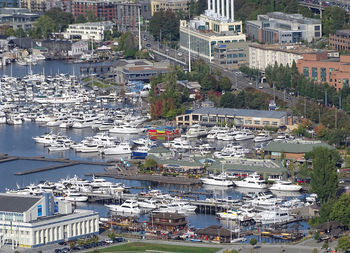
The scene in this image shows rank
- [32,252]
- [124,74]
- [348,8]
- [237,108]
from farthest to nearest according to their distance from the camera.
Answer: [348,8], [124,74], [237,108], [32,252]

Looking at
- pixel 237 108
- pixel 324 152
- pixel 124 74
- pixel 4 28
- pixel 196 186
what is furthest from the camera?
pixel 4 28

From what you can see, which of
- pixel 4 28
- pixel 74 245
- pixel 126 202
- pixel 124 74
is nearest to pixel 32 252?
pixel 74 245

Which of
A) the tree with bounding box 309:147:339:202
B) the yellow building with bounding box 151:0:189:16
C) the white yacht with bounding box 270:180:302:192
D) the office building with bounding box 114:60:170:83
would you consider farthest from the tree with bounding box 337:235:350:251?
the yellow building with bounding box 151:0:189:16

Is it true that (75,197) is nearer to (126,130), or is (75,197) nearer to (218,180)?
(218,180)

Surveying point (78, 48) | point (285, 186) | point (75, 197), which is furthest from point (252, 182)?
point (78, 48)

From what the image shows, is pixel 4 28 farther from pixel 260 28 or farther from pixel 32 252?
pixel 32 252

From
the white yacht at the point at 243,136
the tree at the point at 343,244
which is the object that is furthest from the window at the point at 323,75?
the tree at the point at 343,244

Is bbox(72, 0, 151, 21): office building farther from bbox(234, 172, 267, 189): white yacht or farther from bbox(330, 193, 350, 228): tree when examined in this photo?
bbox(330, 193, 350, 228): tree
